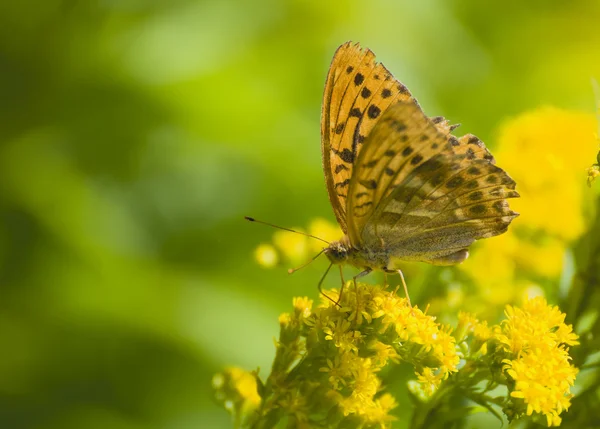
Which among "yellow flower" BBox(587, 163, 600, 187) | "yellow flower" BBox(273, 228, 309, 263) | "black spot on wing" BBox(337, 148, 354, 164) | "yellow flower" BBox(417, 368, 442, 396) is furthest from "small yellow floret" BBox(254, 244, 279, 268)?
"yellow flower" BBox(587, 163, 600, 187)

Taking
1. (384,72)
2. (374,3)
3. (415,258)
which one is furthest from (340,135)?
(374,3)

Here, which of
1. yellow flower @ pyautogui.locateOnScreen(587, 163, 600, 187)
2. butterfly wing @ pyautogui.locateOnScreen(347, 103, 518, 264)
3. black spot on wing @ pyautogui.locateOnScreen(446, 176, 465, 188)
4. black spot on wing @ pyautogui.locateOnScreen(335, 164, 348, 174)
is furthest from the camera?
black spot on wing @ pyautogui.locateOnScreen(335, 164, 348, 174)

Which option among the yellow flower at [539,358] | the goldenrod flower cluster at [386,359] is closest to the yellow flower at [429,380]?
the goldenrod flower cluster at [386,359]

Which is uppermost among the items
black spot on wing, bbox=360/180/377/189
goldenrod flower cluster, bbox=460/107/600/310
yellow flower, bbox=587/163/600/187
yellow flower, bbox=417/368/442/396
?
goldenrod flower cluster, bbox=460/107/600/310

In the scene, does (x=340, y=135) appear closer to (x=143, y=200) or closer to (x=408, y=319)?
(x=408, y=319)

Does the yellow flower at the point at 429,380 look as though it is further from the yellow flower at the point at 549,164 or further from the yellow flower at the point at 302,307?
the yellow flower at the point at 549,164

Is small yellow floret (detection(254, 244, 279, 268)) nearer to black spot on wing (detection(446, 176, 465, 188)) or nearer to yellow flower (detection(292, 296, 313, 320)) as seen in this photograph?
yellow flower (detection(292, 296, 313, 320))

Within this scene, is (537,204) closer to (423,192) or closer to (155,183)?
(423,192)
